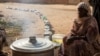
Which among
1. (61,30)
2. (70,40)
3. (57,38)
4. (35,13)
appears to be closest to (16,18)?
(35,13)

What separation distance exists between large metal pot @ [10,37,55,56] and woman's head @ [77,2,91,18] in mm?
736

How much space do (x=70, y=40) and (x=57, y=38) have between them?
1464mm

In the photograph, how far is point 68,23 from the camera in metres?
9.62

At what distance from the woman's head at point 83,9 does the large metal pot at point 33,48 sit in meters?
0.74

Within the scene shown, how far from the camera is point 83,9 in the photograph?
480cm

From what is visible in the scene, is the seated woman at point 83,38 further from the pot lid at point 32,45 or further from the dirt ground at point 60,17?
the dirt ground at point 60,17

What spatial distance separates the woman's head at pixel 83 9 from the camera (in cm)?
479

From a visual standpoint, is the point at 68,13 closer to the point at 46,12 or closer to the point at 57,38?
the point at 46,12

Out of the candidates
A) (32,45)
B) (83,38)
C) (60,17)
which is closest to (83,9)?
(83,38)

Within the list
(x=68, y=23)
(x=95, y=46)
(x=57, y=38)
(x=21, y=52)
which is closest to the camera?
(x=21, y=52)

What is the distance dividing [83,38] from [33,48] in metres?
0.86

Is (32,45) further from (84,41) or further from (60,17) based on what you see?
(60,17)

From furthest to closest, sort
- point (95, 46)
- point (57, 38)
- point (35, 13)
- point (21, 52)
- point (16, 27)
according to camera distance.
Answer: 1. point (35, 13)
2. point (16, 27)
3. point (57, 38)
4. point (95, 46)
5. point (21, 52)

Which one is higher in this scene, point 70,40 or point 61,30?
point 70,40
